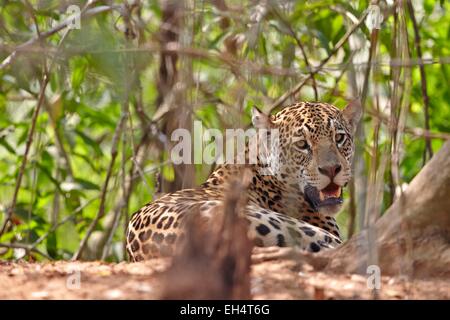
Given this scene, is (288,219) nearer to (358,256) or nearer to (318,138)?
(318,138)

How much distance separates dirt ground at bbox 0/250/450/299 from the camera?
4230 mm

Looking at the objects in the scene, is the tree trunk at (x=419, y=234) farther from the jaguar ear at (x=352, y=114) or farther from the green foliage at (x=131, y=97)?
the jaguar ear at (x=352, y=114)

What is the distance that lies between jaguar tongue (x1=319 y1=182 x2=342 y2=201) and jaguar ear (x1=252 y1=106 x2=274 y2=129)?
2.28 ft

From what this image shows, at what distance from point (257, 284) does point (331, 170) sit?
2.41m

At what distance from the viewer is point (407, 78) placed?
446 cm

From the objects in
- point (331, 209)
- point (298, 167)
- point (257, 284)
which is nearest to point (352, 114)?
point (298, 167)

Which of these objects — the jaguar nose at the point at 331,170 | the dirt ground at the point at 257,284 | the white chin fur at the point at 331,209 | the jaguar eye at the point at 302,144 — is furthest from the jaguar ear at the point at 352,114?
the dirt ground at the point at 257,284

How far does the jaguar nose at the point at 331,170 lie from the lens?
6.60 meters

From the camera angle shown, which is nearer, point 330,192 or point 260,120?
point 330,192

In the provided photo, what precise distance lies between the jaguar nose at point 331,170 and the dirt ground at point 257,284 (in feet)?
6.32

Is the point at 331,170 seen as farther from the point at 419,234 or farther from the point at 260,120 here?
the point at 419,234

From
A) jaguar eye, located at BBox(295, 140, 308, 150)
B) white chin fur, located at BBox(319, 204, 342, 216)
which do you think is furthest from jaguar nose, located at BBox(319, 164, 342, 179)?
jaguar eye, located at BBox(295, 140, 308, 150)

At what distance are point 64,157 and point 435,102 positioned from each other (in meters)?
3.95

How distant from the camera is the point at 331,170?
661cm
